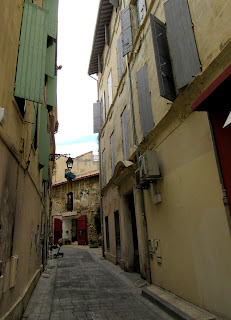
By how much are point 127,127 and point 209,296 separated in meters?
6.51

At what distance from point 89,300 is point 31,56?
5.68 m

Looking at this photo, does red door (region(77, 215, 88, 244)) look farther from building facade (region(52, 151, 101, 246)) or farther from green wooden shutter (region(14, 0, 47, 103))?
green wooden shutter (region(14, 0, 47, 103))

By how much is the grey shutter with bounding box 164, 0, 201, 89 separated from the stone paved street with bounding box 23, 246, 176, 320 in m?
4.68

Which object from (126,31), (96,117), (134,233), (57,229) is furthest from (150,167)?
(57,229)

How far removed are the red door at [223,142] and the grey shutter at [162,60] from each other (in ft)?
5.11

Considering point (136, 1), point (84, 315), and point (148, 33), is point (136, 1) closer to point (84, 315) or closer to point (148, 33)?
point (148, 33)

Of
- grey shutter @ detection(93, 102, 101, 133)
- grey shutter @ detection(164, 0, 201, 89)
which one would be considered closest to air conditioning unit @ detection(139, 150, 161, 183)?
grey shutter @ detection(164, 0, 201, 89)

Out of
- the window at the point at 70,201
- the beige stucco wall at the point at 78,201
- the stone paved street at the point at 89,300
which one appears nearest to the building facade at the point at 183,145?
the stone paved street at the point at 89,300

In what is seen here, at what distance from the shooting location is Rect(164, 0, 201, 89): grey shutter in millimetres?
4742

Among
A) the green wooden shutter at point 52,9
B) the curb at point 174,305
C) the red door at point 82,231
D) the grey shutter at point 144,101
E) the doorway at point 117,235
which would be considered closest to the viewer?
the curb at point 174,305

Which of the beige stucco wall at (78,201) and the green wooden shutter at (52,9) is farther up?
the green wooden shutter at (52,9)

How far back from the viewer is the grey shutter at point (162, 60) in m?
5.41

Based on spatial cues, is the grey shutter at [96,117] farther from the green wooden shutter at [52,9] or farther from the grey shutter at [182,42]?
the grey shutter at [182,42]

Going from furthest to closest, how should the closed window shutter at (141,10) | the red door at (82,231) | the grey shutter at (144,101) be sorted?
the red door at (82,231) → the closed window shutter at (141,10) → the grey shutter at (144,101)
